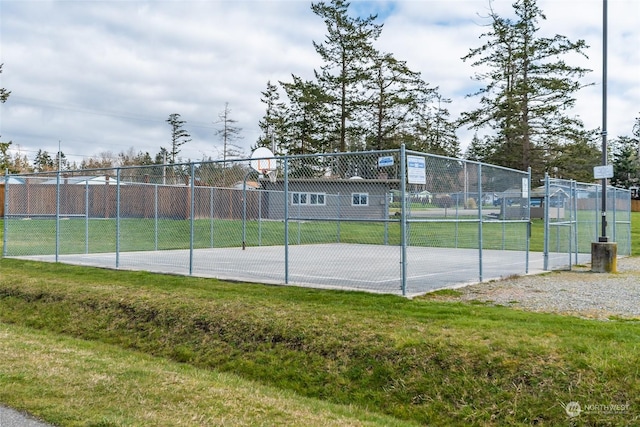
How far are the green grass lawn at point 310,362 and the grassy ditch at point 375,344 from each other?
0.02m

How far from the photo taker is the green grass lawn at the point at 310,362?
16.2 feet

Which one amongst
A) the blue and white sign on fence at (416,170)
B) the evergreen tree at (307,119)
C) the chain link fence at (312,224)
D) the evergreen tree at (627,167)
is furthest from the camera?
the evergreen tree at (627,167)

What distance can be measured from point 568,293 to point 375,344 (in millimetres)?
4914

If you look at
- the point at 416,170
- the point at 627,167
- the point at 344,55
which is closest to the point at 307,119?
the point at 344,55

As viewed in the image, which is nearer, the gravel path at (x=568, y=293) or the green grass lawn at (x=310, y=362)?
the green grass lawn at (x=310, y=362)

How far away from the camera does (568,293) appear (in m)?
9.70

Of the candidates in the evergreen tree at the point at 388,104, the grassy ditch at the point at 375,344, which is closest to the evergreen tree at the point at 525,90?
the evergreen tree at the point at 388,104

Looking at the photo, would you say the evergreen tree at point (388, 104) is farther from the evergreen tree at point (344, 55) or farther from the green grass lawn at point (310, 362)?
the green grass lawn at point (310, 362)

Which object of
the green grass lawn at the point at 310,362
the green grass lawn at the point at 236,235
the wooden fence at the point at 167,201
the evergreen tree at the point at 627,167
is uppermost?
the evergreen tree at the point at 627,167

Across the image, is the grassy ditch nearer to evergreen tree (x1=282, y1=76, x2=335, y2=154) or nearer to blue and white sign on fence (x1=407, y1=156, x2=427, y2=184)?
blue and white sign on fence (x1=407, y1=156, x2=427, y2=184)

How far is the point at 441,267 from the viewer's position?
1348cm

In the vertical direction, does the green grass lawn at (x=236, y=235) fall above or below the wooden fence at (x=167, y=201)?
below

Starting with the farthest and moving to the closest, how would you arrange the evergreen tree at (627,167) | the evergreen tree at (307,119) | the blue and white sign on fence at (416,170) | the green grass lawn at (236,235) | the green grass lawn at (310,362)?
the evergreen tree at (627,167) < the evergreen tree at (307,119) < the green grass lawn at (236,235) < the blue and white sign on fence at (416,170) < the green grass lawn at (310,362)

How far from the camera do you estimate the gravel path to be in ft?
26.8
